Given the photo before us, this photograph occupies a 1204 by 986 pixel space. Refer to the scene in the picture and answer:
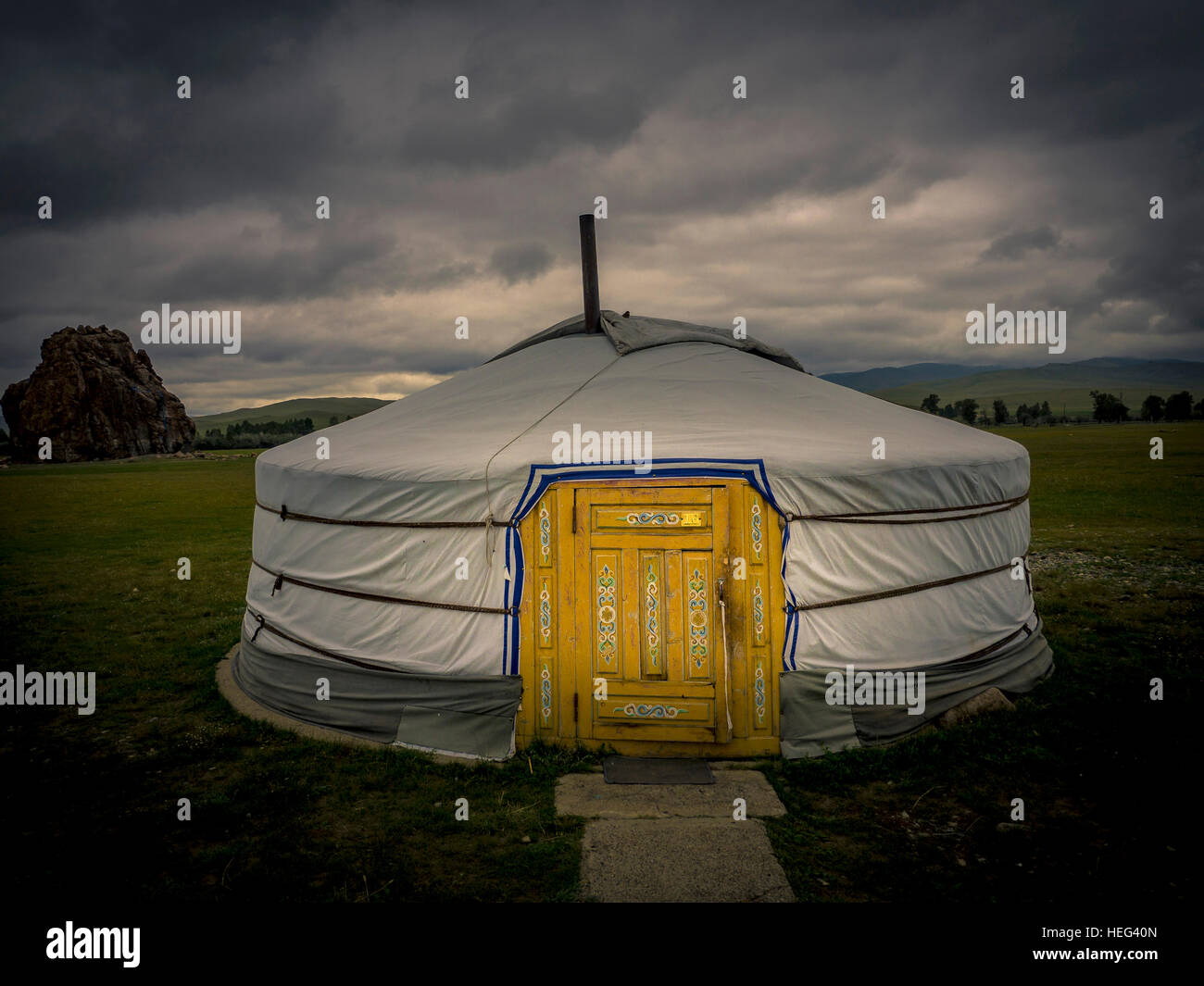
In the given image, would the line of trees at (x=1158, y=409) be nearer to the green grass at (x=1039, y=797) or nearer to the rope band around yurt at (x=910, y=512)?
the green grass at (x=1039, y=797)

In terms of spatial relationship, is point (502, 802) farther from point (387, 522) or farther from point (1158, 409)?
point (1158, 409)

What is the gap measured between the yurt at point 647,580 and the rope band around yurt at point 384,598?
2cm

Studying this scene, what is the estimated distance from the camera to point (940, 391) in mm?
177875

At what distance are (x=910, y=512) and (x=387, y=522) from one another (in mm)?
3410

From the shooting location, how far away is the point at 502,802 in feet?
12.7

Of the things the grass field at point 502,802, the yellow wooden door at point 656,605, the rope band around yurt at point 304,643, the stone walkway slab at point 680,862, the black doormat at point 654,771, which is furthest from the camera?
the rope band around yurt at point 304,643

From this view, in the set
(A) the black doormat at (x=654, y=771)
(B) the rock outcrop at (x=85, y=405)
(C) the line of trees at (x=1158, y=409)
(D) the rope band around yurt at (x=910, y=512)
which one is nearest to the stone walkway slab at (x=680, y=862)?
(A) the black doormat at (x=654, y=771)

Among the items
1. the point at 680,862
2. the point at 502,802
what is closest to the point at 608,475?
the point at 502,802

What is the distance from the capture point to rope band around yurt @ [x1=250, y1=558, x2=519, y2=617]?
438cm

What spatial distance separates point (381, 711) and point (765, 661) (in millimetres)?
2491

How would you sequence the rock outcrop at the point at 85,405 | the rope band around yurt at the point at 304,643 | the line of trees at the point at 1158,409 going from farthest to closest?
the line of trees at the point at 1158,409 → the rock outcrop at the point at 85,405 → the rope band around yurt at the point at 304,643

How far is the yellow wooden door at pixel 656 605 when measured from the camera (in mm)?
4262

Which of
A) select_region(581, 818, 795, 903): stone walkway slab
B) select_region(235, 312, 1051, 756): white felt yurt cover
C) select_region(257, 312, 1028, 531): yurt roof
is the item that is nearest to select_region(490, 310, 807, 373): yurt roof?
select_region(257, 312, 1028, 531): yurt roof
